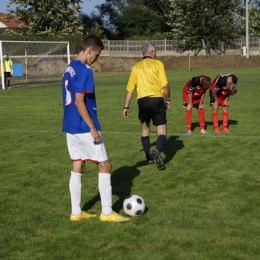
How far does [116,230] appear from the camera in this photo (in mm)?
5098

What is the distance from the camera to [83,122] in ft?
16.9

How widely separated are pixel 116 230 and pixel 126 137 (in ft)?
19.9

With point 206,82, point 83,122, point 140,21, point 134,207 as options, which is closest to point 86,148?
point 83,122

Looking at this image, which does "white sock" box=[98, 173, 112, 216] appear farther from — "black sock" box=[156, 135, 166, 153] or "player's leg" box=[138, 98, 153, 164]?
"player's leg" box=[138, 98, 153, 164]

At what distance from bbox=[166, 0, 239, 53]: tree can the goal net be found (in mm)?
24572

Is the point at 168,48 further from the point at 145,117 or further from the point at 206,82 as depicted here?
the point at 145,117

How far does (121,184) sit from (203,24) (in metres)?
49.4

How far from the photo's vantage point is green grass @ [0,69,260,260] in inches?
182

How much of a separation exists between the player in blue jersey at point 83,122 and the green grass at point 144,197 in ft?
1.06

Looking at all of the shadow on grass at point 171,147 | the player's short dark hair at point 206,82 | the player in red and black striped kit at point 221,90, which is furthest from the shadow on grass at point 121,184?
the player in red and black striped kit at point 221,90

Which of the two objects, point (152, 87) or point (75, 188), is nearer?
point (75, 188)

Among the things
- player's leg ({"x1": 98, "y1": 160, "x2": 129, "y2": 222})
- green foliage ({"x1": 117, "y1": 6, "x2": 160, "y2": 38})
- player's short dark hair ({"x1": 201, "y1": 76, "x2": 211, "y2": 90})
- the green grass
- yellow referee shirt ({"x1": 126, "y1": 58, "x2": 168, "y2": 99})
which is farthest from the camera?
green foliage ({"x1": 117, "y1": 6, "x2": 160, "y2": 38})

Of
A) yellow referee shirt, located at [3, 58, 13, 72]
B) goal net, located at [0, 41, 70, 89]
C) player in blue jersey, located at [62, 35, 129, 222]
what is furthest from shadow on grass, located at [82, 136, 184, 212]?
goal net, located at [0, 41, 70, 89]

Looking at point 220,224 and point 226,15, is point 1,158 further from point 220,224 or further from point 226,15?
point 226,15
